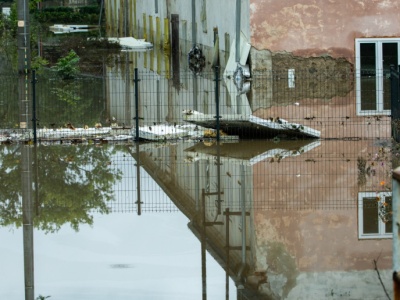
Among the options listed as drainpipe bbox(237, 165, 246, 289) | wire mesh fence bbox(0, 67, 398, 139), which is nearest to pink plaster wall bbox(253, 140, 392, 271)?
drainpipe bbox(237, 165, 246, 289)

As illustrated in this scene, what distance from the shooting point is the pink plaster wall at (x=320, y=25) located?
24.8 m

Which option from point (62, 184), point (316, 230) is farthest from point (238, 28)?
point (316, 230)

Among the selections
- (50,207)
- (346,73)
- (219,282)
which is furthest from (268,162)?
(219,282)

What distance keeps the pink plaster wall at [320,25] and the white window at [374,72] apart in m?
0.21

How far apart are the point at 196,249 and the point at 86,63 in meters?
31.7

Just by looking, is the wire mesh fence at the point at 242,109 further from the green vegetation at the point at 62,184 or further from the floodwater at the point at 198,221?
the green vegetation at the point at 62,184

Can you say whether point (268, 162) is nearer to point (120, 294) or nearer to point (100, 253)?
point (100, 253)

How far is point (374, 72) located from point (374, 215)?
10.4m

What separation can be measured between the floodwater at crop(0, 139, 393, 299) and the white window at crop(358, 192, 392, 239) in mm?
23

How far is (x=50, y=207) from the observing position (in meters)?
15.6

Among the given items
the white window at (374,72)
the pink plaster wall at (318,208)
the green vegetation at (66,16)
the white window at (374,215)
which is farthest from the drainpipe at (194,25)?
the green vegetation at (66,16)

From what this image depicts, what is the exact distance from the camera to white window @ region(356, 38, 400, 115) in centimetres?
2406

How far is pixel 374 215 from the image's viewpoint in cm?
1460

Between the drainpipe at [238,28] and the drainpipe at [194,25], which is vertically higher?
the drainpipe at [194,25]
